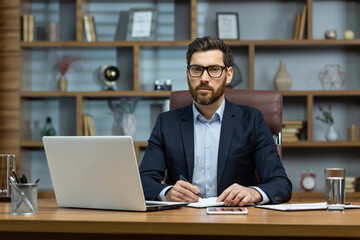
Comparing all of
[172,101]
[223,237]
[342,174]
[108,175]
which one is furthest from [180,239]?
[172,101]

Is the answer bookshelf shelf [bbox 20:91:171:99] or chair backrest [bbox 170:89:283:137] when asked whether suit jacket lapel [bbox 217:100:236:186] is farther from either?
bookshelf shelf [bbox 20:91:171:99]

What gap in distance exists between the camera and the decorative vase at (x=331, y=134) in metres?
4.41

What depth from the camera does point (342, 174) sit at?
157cm

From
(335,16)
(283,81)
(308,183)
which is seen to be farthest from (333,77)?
(308,183)

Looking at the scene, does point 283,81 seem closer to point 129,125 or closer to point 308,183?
point 308,183

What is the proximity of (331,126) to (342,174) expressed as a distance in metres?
2.95

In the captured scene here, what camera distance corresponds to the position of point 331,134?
4.42 m

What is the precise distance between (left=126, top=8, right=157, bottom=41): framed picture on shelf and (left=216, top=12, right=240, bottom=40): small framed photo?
529 millimetres

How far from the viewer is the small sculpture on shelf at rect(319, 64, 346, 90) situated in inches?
175

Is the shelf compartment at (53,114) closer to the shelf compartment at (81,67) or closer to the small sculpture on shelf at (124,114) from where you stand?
the shelf compartment at (81,67)

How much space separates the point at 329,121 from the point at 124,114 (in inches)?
65.5

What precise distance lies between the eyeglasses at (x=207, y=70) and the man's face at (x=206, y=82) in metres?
0.01

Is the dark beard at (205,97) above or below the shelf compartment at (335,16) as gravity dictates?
below

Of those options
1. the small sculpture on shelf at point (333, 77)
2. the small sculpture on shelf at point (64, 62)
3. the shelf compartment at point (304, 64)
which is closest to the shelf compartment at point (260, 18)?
the shelf compartment at point (304, 64)
